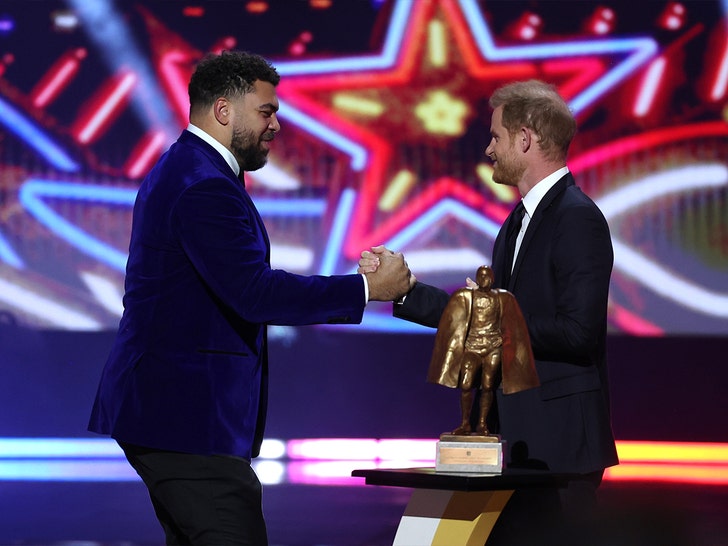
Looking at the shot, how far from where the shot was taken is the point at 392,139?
591cm

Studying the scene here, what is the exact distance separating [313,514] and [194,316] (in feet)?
7.71

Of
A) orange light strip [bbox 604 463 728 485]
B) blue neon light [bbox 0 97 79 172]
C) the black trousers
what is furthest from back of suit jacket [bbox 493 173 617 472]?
blue neon light [bbox 0 97 79 172]

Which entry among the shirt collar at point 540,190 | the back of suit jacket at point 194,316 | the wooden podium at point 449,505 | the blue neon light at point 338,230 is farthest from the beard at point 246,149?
the blue neon light at point 338,230

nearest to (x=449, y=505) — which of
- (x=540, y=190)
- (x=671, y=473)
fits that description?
(x=540, y=190)

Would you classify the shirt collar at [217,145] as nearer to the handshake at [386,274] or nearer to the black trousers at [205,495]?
the handshake at [386,274]

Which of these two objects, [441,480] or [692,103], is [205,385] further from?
[692,103]

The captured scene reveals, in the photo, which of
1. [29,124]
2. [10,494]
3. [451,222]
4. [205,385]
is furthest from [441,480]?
[29,124]

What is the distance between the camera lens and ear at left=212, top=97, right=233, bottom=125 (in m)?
2.33

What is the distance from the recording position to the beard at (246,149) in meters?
2.34

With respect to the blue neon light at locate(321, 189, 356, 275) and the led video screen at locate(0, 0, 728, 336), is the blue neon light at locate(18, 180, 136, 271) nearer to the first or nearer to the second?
the led video screen at locate(0, 0, 728, 336)

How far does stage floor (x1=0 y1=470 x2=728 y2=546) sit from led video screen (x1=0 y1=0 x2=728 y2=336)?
3.76 feet

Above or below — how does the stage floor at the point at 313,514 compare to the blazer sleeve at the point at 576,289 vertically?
below

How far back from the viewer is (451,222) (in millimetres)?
5828

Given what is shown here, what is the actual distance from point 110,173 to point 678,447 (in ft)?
11.4
